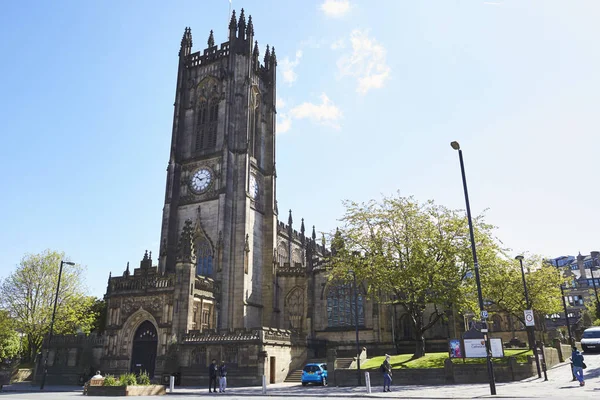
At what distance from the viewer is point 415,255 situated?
3030 cm

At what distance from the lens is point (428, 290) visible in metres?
31.2

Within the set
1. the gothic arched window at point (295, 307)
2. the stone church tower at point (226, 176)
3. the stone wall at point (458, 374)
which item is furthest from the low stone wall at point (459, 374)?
the gothic arched window at point (295, 307)

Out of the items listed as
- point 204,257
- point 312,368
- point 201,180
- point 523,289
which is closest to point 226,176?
point 201,180

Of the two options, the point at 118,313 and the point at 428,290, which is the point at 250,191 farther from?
the point at 428,290

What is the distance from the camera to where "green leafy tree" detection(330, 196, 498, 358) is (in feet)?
99.1

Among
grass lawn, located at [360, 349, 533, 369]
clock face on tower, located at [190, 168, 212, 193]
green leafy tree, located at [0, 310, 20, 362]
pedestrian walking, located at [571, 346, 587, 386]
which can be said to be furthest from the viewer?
clock face on tower, located at [190, 168, 212, 193]

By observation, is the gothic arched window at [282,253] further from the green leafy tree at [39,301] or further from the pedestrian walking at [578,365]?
the pedestrian walking at [578,365]

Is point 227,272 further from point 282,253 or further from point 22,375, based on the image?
point 22,375

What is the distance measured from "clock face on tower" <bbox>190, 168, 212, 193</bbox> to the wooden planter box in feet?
91.0

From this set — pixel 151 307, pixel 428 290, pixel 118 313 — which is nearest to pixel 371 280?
pixel 428 290

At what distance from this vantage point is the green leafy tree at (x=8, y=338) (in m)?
48.0

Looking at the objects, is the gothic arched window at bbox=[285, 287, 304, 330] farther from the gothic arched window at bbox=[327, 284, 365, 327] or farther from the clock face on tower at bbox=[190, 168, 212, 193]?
the clock face on tower at bbox=[190, 168, 212, 193]

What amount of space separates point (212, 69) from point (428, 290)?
38393mm

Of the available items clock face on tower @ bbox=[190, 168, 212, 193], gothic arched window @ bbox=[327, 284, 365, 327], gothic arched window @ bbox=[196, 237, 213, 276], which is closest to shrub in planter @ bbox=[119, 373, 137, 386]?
gothic arched window @ bbox=[196, 237, 213, 276]
